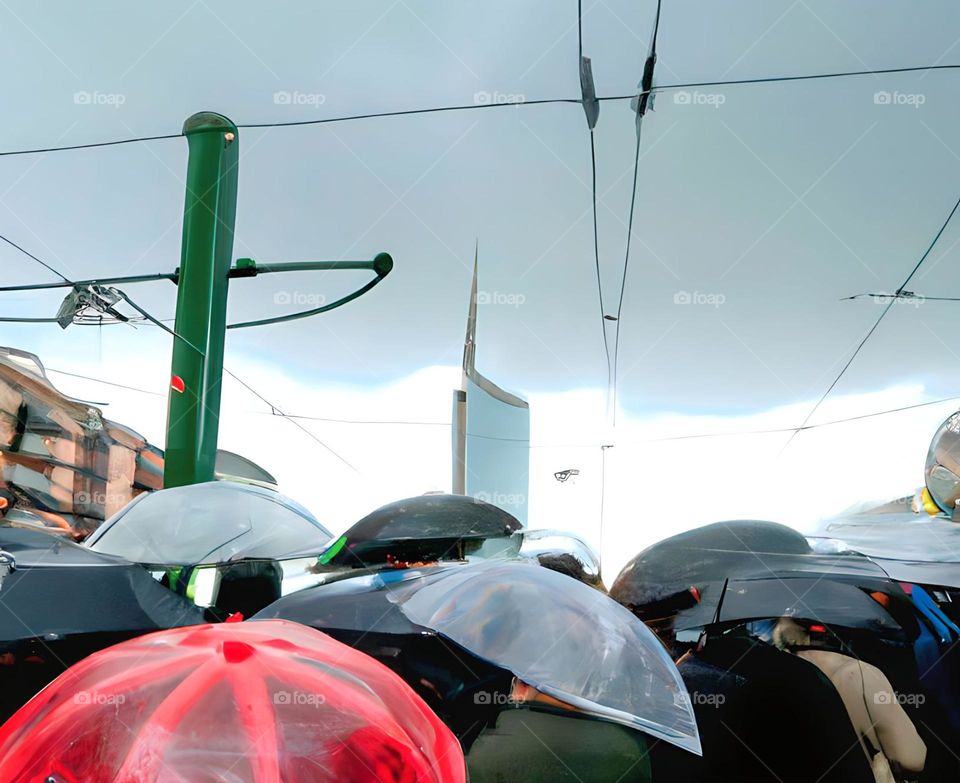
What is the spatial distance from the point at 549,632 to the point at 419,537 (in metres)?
0.33

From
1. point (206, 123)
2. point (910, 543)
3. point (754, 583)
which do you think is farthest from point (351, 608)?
point (206, 123)

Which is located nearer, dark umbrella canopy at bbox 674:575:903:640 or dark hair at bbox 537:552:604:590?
dark umbrella canopy at bbox 674:575:903:640

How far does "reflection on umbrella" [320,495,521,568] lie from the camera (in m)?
0.90

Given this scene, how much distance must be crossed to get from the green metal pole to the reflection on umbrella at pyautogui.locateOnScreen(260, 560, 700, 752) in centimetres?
100

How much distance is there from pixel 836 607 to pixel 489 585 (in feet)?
1.38

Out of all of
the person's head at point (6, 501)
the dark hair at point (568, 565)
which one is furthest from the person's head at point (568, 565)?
the person's head at point (6, 501)

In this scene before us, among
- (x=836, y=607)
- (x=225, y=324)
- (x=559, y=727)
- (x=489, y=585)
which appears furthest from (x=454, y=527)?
(x=225, y=324)

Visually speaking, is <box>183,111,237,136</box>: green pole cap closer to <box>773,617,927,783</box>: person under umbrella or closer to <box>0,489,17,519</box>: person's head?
<box>0,489,17,519</box>: person's head

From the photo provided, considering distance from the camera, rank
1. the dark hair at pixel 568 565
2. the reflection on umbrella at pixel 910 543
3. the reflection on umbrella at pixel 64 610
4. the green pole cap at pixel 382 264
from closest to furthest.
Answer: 1. the reflection on umbrella at pixel 64 610
2. the reflection on umbrella at pixel 910 543
3. the dark hair at pixel 568 565
4. the green pole cap at pixel 382 264

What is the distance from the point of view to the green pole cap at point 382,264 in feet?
6.41

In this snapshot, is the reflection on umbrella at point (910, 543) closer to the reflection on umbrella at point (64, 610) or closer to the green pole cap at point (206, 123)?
the reflection on umbrella at point (64, 610)

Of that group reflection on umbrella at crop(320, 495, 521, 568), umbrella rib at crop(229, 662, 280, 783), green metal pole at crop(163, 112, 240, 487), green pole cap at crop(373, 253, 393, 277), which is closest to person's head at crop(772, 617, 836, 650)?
reflection on umbrella at crop(320, 495, 521, 568)

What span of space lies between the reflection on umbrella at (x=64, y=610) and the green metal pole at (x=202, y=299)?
2.43 ft

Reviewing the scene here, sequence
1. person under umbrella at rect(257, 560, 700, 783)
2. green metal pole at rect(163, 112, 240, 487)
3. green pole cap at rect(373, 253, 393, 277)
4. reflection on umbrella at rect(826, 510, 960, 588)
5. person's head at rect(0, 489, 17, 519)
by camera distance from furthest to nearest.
Answer: green pole cap at rect(373, 253, 393, 277) → green metal pole at rect(163, 112, 240, 487) → person's head at rect(0, 489, 17, 519) → reflection on umbrella at rect(826, 510, 960, 588) → person under umbrella at rect(257, 560, 700, 783)
